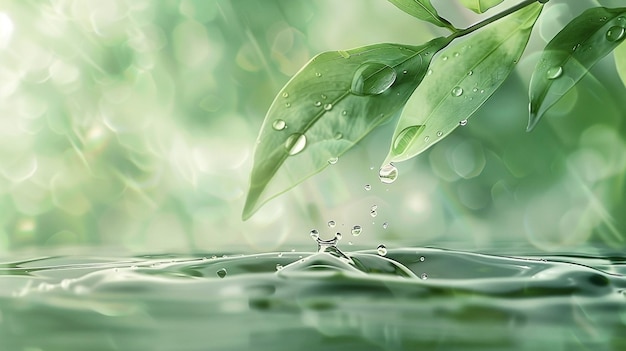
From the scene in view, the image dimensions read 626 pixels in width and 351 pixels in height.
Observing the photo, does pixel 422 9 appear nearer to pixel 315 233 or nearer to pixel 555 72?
pixel 555 72

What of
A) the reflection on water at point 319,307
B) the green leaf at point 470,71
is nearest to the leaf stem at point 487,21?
the green leaf at point 470,71

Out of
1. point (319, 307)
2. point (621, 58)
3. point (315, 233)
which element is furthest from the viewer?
point (315, 233)

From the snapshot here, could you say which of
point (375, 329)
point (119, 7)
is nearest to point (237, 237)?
point (119, 7)

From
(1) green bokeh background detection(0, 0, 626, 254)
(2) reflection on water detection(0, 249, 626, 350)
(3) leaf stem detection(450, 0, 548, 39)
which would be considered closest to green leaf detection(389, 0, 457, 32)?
(3) leaf stem detection(450, 0, 548, 39)

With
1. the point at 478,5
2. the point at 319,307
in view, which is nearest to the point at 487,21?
the point at 478,5

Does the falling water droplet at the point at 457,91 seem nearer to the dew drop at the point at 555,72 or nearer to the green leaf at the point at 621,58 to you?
the dew drop at the point at 555,72

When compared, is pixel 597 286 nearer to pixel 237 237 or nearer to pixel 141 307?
pixel 141 307
